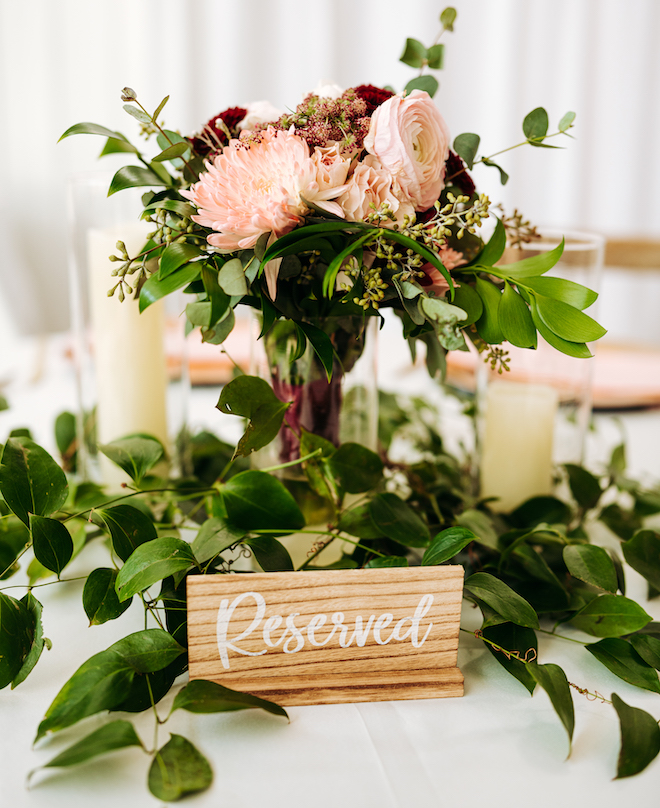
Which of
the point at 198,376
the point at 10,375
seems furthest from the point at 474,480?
the point at 10,375

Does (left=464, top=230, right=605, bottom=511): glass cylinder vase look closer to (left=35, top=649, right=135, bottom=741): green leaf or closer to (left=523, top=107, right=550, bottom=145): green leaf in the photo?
(left=523, top=107, right=550, bottom=145): green leaf

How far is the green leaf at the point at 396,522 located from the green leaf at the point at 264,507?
7 centimetres

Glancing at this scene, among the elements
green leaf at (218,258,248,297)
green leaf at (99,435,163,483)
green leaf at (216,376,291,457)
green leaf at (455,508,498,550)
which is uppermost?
green leaf at (218,258,248,297)

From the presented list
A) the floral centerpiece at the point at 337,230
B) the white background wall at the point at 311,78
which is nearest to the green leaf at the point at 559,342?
the floral centerpiece at the point at 337,230

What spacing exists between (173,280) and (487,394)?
422 mm

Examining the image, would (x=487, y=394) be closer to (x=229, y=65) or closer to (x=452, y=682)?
(x=452, y=682)

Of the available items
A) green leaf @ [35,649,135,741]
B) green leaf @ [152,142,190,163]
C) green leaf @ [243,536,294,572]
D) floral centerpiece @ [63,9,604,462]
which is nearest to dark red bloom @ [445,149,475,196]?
floral centerpiece @ [63,9,604,462]

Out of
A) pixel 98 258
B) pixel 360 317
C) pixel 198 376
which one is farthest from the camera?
pixel 198 376

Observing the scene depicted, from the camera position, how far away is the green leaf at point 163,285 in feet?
1.49

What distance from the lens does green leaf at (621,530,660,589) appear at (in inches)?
22.3

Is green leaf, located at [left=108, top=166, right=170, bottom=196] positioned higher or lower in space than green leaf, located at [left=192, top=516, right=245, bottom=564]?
higher

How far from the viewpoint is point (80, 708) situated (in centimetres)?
40

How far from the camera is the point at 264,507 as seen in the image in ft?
1.72

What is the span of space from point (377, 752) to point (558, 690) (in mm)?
122
